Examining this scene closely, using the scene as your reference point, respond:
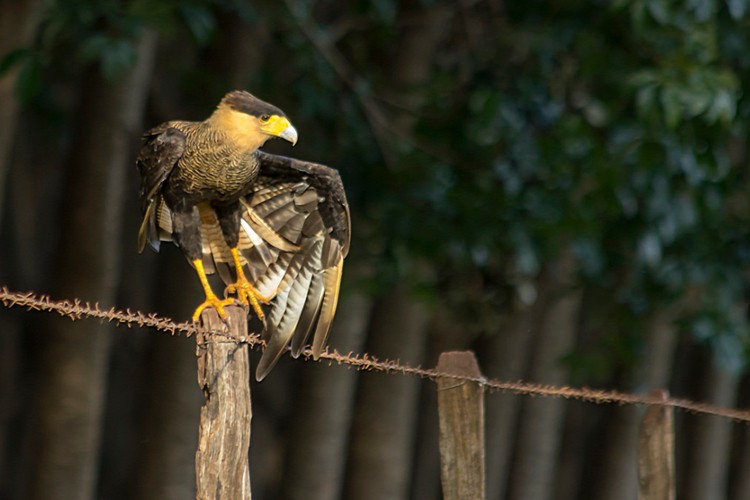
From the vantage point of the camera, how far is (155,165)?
13.2ft

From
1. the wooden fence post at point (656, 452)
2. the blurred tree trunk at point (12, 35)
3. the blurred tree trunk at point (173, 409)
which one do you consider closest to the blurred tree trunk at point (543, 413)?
the blurred tree trunk at point (173, 409)

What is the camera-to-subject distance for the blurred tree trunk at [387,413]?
7.74 m

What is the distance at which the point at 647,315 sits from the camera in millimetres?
7156

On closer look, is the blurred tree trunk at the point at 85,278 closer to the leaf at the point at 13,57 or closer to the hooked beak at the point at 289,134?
the leaf at the point at 13,57

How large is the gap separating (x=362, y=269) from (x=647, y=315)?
5.45 ft

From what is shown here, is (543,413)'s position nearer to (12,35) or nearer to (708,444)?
(708,444)

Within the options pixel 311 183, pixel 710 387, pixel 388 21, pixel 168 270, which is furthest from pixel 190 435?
pixel 710 387

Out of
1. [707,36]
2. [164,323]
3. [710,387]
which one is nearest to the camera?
[164,323]

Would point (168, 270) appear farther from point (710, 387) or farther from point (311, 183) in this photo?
point (710, 387)

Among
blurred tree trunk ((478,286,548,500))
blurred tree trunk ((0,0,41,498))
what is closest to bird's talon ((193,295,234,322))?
blurred tree trunk ((0,0,41,498))

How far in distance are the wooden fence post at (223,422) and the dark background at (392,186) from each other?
176cm

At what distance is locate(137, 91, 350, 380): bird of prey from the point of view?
400cm

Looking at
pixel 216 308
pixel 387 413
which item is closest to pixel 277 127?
pixel 216 308

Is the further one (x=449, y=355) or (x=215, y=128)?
(x=215, y=128)
